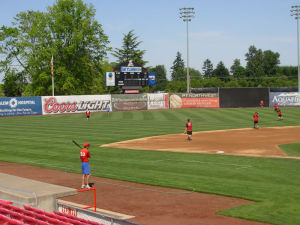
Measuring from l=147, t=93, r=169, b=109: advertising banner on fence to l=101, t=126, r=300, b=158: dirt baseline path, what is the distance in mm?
35554

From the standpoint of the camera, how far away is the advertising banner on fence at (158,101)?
228 ft

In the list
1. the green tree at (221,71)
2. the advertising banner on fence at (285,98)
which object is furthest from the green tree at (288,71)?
the advertising banner on fence at (285,98)

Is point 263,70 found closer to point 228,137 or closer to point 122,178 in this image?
point 228,137

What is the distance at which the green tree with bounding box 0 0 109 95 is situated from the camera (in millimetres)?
74438

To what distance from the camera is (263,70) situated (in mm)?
146750

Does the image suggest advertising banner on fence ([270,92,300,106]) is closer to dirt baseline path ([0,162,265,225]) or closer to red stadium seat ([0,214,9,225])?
dirt baseline path ([0,162,265,225])

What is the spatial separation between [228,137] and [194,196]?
1777 cm

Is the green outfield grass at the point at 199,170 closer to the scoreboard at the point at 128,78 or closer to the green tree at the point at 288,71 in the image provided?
the scoreboard at the point at 128,78

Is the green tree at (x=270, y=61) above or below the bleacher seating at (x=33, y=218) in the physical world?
above

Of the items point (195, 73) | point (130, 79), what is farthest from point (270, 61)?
point (130, 79)

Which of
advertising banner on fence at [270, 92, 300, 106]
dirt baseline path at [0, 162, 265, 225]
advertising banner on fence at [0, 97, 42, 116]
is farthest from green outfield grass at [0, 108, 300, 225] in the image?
advertising banner on fence at [270, 92, 300, 106]

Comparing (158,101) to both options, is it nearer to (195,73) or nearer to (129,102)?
(129,102)

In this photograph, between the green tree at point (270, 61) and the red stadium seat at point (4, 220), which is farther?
the green tree at point (270, 61)

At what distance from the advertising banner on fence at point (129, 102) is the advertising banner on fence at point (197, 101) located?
5.73 metres
